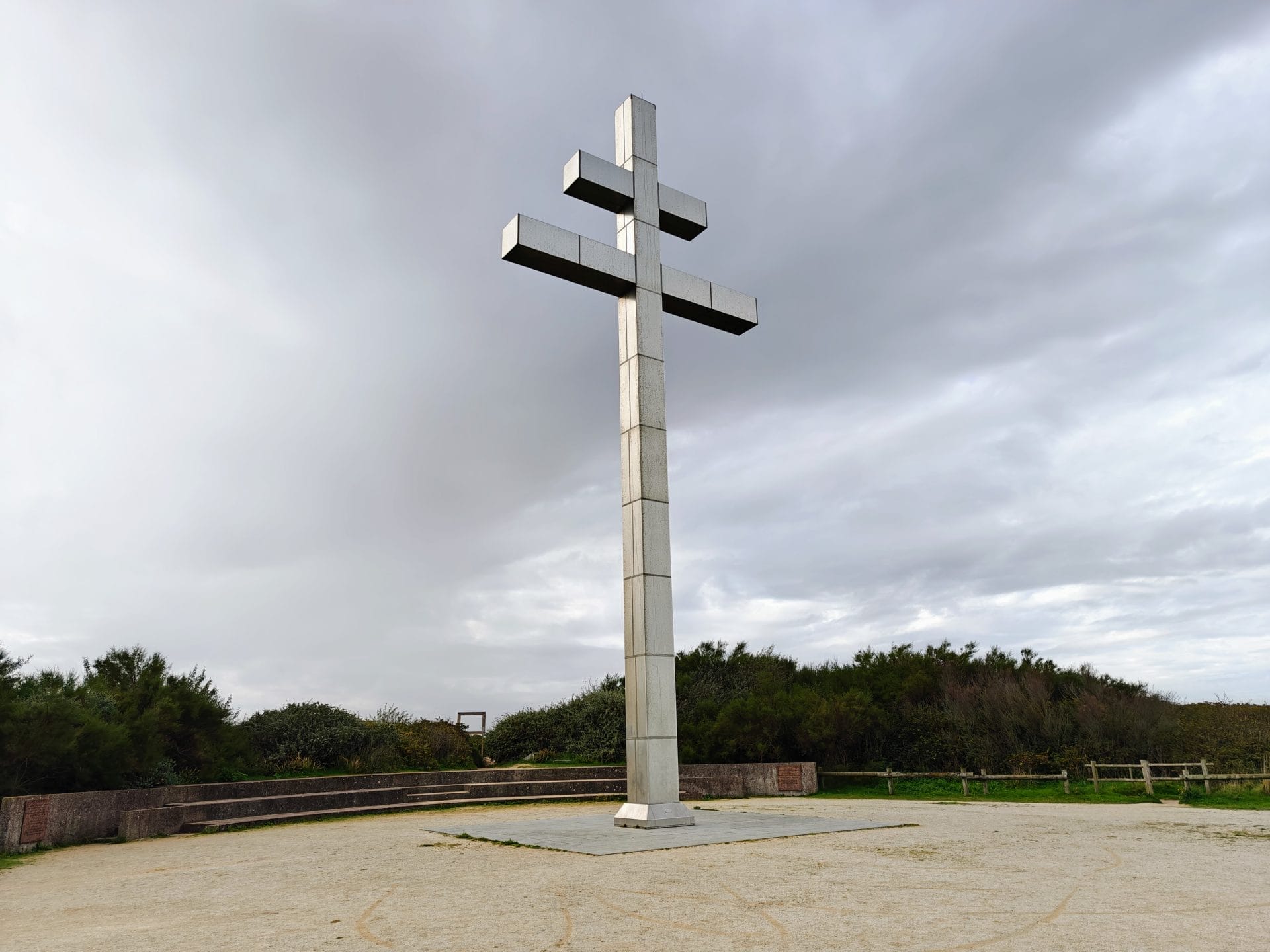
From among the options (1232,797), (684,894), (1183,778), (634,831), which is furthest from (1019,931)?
(1232,797)

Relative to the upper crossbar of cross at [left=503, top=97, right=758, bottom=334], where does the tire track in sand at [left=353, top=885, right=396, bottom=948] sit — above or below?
below

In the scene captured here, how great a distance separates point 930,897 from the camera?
Result: 6.57 metres

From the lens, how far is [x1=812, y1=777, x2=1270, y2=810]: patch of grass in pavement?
53.8 feet

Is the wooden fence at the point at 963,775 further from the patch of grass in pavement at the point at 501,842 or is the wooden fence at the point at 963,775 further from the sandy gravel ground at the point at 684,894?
the patch of grass in pavement at the point at 501,842

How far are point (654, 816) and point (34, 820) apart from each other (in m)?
8.85

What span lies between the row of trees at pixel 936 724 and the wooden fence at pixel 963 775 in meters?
0.47

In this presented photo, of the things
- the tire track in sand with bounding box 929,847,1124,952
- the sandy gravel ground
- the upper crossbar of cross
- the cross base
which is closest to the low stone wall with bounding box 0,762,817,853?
the sandy gravel ground

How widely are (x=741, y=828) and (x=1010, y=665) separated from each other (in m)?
16.9

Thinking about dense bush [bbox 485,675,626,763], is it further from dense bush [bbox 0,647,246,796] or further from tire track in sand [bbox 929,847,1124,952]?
tire track in sand [bbox 929,847,1124,952]

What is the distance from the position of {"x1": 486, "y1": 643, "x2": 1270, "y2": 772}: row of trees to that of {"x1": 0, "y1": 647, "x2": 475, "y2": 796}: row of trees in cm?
447

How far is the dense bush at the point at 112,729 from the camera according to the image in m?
13.2

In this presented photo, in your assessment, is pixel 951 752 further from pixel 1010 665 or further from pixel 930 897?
pixel 930 897

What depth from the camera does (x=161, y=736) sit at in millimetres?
15812

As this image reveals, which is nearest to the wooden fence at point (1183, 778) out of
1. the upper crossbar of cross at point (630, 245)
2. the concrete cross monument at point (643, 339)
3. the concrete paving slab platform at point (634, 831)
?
the concrete paving slab platform at point (634, 831)
